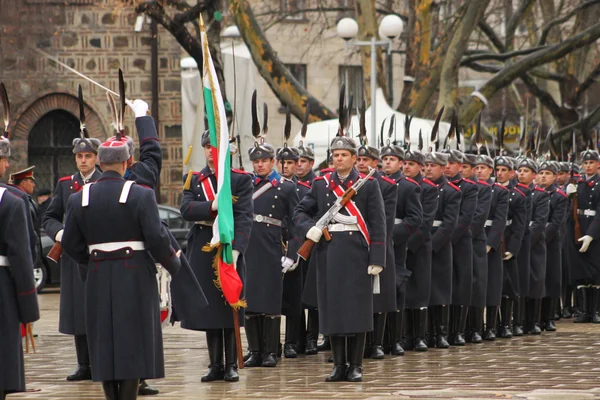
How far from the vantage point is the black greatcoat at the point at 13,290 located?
8828 mm

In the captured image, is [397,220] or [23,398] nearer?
[23,398]

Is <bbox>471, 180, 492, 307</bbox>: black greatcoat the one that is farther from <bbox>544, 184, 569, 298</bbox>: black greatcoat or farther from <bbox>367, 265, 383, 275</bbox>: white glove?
<bbox>367, 265, 383, 275</bbox>: white glove

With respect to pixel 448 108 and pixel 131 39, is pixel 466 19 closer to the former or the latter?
pixel 448 108

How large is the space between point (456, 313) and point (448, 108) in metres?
10.7

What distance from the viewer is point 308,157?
14867mm

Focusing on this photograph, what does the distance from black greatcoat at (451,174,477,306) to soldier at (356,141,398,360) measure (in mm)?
1849

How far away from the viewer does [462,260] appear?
15.4 meters

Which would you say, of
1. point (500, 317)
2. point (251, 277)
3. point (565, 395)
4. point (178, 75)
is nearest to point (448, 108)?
point (178, 75)

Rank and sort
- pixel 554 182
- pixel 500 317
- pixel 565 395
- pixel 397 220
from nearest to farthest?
1. pixel 565 395
2. pixel 397 220
3. pixel 500 317
4. pixel 554 182

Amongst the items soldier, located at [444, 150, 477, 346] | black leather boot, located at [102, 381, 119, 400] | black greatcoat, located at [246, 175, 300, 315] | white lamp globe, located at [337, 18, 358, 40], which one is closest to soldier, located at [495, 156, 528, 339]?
soldier, located at [444, 150, 477, 346]

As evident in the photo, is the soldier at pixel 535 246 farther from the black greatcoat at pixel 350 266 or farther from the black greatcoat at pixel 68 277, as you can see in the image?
the black greatcoat at pixel 68 277

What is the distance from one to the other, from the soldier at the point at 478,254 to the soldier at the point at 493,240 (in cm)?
13

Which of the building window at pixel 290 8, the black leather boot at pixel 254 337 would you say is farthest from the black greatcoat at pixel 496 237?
the building window at pixel 290 8

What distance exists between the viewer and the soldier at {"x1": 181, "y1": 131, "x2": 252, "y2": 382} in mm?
11609
